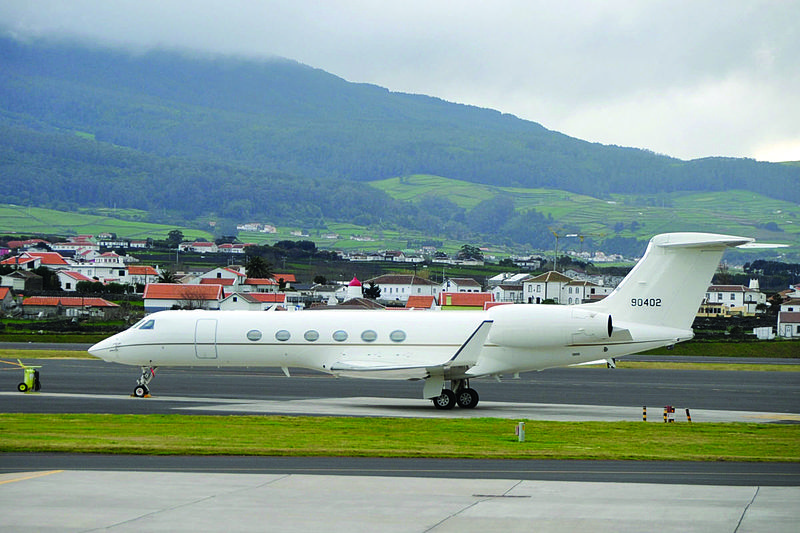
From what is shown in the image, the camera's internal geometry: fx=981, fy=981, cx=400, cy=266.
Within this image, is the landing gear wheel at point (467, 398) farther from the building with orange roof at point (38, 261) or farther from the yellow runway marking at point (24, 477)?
the building with orange roof at point (38, 261)

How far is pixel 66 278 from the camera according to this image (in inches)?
5502

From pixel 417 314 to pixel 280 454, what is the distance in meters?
12.8

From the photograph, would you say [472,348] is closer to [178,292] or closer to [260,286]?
[178,292]

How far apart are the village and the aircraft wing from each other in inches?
1947

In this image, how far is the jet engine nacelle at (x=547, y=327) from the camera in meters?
30.8

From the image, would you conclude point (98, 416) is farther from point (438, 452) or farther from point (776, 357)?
point (776, 357)

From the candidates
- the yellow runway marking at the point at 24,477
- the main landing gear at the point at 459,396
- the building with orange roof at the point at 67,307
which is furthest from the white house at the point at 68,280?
the yellow runway marking at the point at 24,477

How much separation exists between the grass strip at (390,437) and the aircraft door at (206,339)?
654cm

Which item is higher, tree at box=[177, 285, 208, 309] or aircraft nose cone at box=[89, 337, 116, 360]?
tree at box=[177, 285, 208, 309]

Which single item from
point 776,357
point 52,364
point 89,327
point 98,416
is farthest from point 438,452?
point 89,327

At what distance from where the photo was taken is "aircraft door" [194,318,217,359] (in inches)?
1316

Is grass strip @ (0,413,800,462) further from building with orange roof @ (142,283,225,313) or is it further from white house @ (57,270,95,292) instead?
white house @ (57,270,95,292)

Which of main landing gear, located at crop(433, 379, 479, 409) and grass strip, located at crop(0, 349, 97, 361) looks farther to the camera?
grass strip, located at crop(0, 349, 97, 361)

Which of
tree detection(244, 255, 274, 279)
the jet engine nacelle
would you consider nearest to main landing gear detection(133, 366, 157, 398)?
the jet engine nacelle
